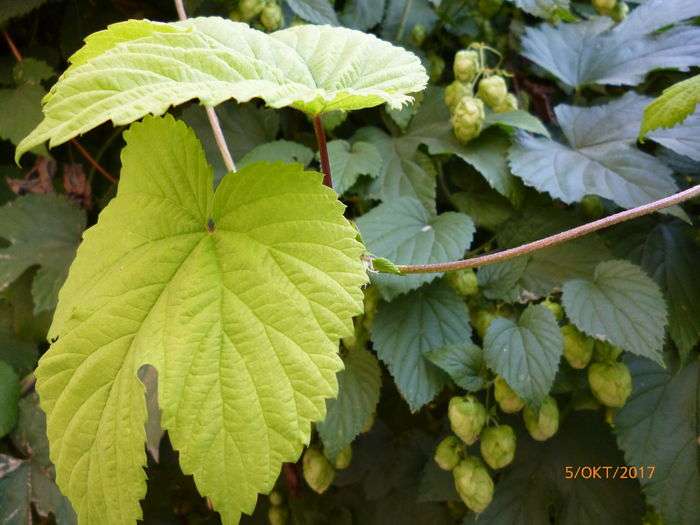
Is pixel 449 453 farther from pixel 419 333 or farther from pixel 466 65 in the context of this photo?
pixel 466 65

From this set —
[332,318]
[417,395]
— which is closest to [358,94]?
[332,318]

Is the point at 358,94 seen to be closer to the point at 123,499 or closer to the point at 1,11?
the point at 123,499

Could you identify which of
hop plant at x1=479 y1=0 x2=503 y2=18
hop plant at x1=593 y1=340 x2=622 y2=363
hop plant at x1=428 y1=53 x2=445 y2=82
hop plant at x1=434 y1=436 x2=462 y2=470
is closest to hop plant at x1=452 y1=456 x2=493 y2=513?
hop plant at x1=434 y1=436 x2=462 y2=470

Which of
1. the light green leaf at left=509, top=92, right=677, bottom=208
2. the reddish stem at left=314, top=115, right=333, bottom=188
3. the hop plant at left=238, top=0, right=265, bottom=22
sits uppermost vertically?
the hop plant at left=238, top=0, right=265, bottom=22

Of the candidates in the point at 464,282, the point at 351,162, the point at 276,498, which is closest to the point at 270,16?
the point at 351,162

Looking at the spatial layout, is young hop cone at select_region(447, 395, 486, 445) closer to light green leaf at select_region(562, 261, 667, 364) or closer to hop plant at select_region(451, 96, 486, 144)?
light green leaf at select_region(562, 261, 667, 364)

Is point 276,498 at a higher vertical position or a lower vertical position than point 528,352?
lower
